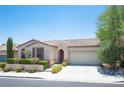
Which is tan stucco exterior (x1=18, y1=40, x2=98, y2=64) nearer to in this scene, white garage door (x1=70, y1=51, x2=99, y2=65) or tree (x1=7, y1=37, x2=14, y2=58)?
white garage door (x1=70, y1=51, x2=99, y2=65)

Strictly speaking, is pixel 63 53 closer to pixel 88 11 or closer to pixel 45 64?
pixel 45 64

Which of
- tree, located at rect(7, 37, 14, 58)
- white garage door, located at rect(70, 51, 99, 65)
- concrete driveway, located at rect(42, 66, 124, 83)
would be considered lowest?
concrete driveway, located at rect(42, 66, 124, 83)

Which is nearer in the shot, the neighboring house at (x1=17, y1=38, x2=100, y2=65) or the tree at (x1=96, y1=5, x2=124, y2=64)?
the tree at (x1=96, y1=5, x2=124, y2=64)

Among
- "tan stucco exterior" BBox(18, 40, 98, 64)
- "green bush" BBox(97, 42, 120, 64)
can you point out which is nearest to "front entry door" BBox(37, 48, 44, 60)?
"tan stucco exterior" BBox(18, 40, 98, 64)

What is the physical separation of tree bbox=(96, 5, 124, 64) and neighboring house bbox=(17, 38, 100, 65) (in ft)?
11.9

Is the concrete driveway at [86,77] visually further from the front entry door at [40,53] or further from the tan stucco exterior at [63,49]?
the front entry door at [40,53]

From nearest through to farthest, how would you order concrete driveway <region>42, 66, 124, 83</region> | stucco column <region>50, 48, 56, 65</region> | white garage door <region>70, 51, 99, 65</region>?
concrete driveway <region>42, 66, 124, 83</region>
stucco column <region>50, 48, 56, 65</region>
white garage door <region>70, 51, 99, 65</region>

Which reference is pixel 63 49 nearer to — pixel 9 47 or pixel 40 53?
pixel 40 53

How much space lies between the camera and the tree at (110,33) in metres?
23.7

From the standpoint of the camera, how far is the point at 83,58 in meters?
30.5

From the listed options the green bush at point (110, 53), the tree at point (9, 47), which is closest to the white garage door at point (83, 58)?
the green bush at point (110, 53)

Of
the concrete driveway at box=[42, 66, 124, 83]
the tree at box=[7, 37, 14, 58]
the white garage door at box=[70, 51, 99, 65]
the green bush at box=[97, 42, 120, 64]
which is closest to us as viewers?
the concrete driveway at box=[42, 66, 124, 83]

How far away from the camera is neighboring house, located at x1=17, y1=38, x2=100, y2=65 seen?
29625 millimetres
